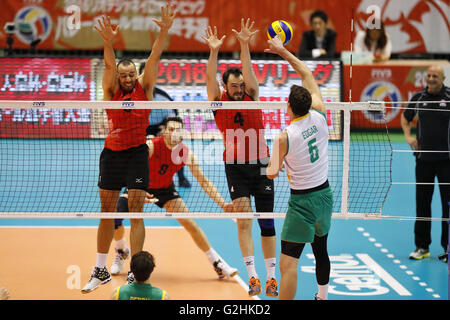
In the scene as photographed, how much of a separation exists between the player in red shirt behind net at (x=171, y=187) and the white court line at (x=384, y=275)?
6.60 feet

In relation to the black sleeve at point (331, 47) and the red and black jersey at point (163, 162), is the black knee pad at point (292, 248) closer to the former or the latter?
the red and black jersey at point (163, 162)

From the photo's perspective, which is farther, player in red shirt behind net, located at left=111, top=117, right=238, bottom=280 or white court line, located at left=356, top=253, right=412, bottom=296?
player in red shirt behind net, located at left=111, top=117, right=238, bottom=280

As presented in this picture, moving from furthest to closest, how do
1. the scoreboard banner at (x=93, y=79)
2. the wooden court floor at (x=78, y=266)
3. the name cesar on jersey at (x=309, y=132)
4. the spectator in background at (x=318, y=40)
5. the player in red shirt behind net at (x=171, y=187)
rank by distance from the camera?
the spectator in background at (x=318, y=40) < the scoreboard banner at (x=93, y=79) < the player in red shirt behind net at (x=171, y=187) < the wooden court floor at (x=78, y=266) < the name cesar on jersey at (x=309, y=132)

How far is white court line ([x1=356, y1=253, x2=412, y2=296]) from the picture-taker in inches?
350

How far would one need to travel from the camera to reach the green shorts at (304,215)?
6.81 m

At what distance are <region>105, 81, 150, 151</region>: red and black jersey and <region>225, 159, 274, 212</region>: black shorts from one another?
45.4 inches

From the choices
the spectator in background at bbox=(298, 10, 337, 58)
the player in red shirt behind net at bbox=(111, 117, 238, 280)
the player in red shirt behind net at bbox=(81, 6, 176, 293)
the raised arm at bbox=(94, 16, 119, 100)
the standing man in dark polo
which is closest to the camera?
the raised arm at bbox=(94, 16, 119, 100)

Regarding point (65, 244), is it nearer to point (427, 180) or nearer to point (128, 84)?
point (128, 84)

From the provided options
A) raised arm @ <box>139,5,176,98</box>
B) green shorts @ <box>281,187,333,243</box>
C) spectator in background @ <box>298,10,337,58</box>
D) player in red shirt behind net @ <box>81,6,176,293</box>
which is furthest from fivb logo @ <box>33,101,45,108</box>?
spectator in background @ <box>298,10,337,58</box>

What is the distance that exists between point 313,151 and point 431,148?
3.95 metres

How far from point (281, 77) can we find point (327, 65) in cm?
127

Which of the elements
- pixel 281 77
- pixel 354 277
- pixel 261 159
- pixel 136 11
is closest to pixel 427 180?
pixel 354 277

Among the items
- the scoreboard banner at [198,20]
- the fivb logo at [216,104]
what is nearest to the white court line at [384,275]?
the fivb logo at [216,104]

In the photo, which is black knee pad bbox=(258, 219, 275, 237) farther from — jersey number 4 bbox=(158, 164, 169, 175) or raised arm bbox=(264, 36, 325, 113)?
jersey number 4 bbox=(158, 164, 169, 175)
